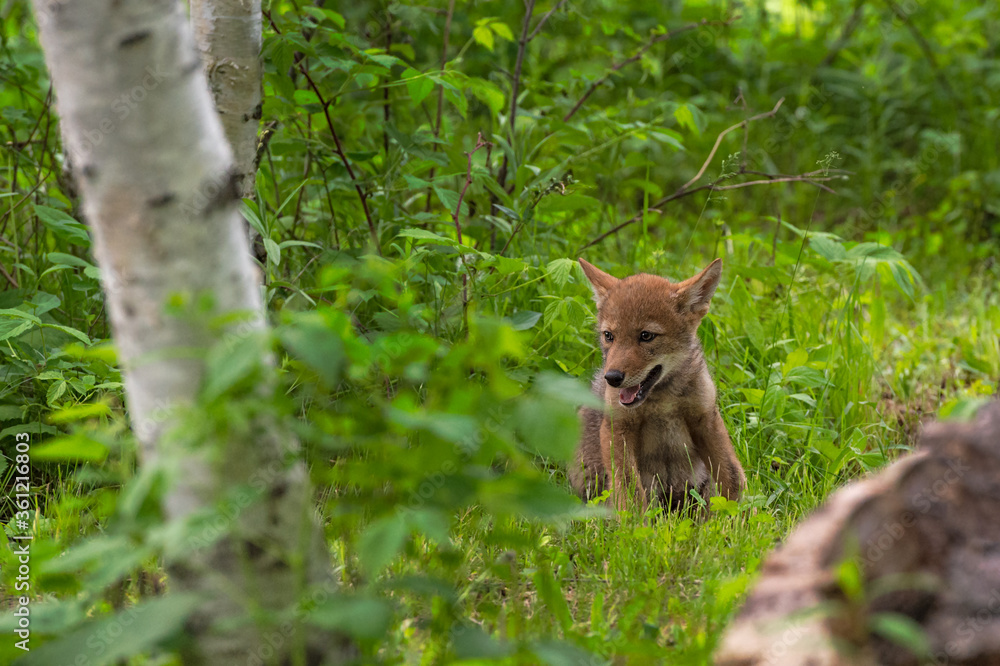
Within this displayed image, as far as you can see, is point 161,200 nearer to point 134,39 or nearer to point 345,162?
point 134,39

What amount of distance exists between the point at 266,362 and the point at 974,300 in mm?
5415

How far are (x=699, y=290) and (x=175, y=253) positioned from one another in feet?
9.18

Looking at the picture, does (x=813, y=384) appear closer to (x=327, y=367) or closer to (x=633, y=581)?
(x=633, y=581)

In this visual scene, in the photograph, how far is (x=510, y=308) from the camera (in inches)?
174

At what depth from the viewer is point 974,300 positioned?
5746mm

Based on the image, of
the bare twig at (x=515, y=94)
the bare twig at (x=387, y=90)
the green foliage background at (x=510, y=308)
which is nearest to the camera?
the green foliage background at (x=510, y=308)

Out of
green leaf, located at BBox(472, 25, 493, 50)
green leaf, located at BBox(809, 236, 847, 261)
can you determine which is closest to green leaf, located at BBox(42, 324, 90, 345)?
green leaf, located at BBox(472, 25, 493, 50)

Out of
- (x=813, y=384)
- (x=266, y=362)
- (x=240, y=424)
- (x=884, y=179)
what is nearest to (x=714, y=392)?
(x=813, y=384)

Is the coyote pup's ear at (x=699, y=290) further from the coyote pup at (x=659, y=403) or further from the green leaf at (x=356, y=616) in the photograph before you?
the green leaf at (x=356, y=616)

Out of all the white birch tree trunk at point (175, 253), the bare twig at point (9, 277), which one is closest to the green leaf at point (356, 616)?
the white birch tree trunk at point (175, 253)

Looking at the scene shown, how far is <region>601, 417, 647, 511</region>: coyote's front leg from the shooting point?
11.5 ft

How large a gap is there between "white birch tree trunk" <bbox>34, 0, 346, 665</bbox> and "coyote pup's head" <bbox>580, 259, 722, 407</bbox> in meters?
2.22

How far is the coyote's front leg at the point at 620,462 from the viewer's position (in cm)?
351

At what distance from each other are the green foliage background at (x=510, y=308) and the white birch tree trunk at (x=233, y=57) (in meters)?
0.17
